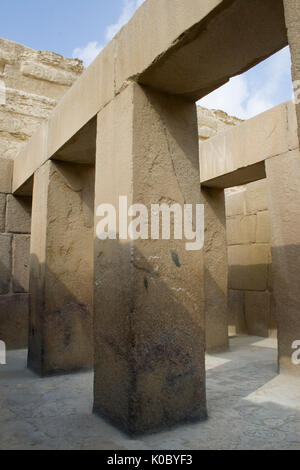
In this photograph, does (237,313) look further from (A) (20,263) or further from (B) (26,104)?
(B) (26,104)

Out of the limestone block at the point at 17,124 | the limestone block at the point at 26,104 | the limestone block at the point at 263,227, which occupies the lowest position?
the limestone block at the point at 263,227

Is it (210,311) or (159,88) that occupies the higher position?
(159,88)

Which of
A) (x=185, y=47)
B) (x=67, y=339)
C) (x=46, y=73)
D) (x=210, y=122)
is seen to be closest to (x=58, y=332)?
(x=67, y=339)

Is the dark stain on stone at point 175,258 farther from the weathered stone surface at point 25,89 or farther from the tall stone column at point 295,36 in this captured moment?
the weathered stone surface at point 25,89

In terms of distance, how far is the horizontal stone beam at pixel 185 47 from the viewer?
1.85 m

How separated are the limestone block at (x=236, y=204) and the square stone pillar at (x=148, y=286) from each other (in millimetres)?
4159

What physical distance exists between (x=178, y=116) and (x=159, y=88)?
225 millimetres

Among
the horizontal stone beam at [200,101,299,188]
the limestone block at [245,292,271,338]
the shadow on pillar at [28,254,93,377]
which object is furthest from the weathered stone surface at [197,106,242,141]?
the shadow on pillar at [28,254,93,377]

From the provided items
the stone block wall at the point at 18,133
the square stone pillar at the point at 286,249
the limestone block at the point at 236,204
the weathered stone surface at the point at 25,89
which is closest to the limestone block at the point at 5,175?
the stone block wall at the point at 18,133

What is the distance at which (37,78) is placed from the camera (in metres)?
8.74

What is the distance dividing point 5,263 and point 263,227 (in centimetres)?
398
